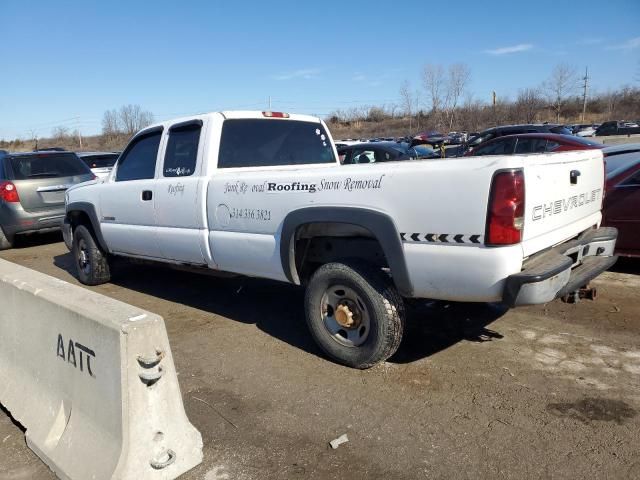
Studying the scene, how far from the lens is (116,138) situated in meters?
61.7

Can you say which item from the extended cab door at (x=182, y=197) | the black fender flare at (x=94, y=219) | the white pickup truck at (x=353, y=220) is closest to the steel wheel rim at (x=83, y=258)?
the black fender flare at (x=94, y=219)

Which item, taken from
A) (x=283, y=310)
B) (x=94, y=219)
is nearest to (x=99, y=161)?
(x=94, y=219)

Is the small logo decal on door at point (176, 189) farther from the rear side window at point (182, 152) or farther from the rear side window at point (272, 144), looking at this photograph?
the rear side window at point (272, 144)

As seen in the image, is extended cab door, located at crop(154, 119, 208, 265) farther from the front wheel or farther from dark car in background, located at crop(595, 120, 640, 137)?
dark car in background, located at crop(595, 120, 640, 137)

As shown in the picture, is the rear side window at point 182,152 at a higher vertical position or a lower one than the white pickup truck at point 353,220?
higher

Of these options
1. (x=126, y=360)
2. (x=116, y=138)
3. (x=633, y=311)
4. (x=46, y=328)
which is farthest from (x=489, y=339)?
(x=116, y=138)

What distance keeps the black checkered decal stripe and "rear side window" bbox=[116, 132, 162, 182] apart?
3.12 meters

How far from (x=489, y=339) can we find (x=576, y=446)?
1.53 m

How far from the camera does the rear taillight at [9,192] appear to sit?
28.8 ft

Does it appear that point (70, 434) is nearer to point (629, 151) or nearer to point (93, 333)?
point (93, 333)

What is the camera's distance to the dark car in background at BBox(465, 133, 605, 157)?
31.2 feet

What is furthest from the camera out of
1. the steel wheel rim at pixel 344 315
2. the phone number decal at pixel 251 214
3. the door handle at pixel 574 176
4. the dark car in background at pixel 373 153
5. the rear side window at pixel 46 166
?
the dark car in background at pixel 373 153

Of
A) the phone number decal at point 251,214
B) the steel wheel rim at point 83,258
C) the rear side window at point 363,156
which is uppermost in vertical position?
the rear side window at point 363,156

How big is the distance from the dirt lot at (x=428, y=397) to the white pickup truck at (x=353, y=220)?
462 mm
